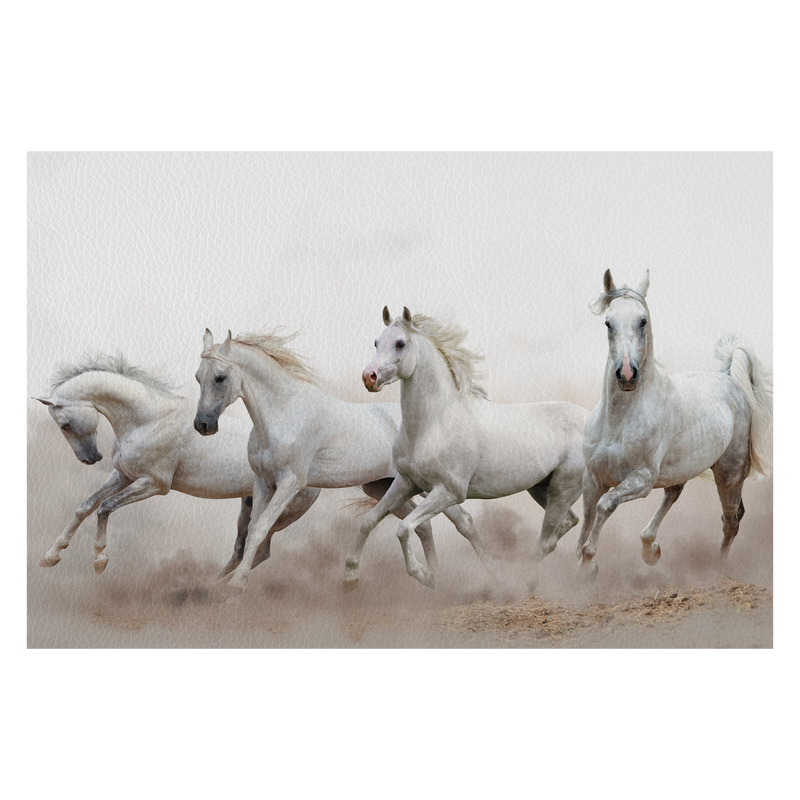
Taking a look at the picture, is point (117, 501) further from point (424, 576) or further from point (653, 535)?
point (653, 535)

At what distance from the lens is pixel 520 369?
21.8 feet

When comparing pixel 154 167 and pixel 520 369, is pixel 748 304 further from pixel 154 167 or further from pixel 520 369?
pixel 154 167

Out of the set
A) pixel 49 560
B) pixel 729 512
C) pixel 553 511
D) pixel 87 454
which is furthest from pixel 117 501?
pixel 729 512

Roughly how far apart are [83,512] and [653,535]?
3762 millimetres

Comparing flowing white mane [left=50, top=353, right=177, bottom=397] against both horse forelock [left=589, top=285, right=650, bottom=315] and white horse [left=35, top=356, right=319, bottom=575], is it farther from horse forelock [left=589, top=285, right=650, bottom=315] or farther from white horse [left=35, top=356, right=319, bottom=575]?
horse forelock [left=589, top=285, right=650, bottom=315]

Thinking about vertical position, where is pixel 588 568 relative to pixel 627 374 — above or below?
below

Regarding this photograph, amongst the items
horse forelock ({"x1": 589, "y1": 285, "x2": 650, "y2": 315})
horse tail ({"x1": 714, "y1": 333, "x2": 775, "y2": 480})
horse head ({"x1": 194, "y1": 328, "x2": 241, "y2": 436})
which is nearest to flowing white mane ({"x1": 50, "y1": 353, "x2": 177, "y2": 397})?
horse head ({"x1": 194, "y1": 328, "x2": 241, "y2": 436})

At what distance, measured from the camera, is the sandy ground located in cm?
648

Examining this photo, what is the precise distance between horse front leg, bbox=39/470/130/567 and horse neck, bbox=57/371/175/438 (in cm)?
31

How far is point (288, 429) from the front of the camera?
22.0ft

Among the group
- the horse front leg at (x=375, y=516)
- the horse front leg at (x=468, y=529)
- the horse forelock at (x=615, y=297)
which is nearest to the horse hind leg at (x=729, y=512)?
the horse forelock at (x=615, y=297)

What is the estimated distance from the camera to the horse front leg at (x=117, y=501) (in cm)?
661

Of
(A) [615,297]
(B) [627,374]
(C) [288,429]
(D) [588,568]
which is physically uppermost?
(A) [615,297]

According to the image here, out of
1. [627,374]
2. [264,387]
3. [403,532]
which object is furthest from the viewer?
[264,387]
